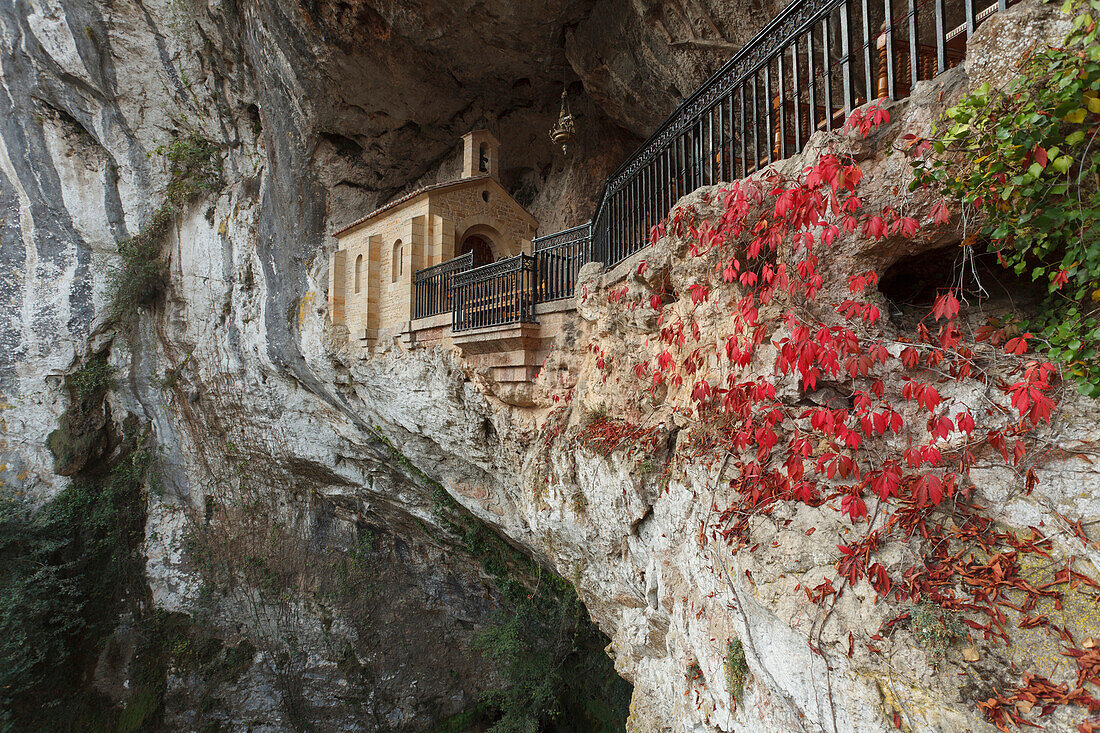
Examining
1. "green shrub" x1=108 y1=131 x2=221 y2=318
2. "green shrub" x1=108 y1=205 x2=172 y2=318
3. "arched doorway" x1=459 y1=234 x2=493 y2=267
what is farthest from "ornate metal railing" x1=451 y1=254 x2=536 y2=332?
"green shrub" x1=108 y1=205 x2=172 y2=318

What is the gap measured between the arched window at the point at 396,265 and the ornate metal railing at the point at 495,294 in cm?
206

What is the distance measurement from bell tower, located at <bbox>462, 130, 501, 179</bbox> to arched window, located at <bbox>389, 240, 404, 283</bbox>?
6.00 feet

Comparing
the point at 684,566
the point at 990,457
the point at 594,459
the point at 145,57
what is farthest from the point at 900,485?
the point at 145,57

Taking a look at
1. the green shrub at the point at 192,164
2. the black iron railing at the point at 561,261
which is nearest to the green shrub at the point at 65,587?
the green shrub at the point at 192,164

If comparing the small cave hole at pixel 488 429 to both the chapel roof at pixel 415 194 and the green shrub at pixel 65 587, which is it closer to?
the chapel roof at pixel 415 194

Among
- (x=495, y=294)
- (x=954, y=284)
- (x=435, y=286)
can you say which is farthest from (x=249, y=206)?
(x=954, y=284)

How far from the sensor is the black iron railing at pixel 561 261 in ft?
20.7

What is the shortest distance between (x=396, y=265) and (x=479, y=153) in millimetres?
2905

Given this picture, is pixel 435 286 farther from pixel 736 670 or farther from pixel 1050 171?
pixel 1050 171

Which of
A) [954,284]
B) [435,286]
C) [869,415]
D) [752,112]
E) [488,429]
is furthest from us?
[435,286]

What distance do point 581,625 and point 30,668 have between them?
10.9 metres

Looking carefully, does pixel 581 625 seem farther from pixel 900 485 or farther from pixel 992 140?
pixel 992 140

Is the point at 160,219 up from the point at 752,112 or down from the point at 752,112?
up

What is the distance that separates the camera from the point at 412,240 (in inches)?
343
